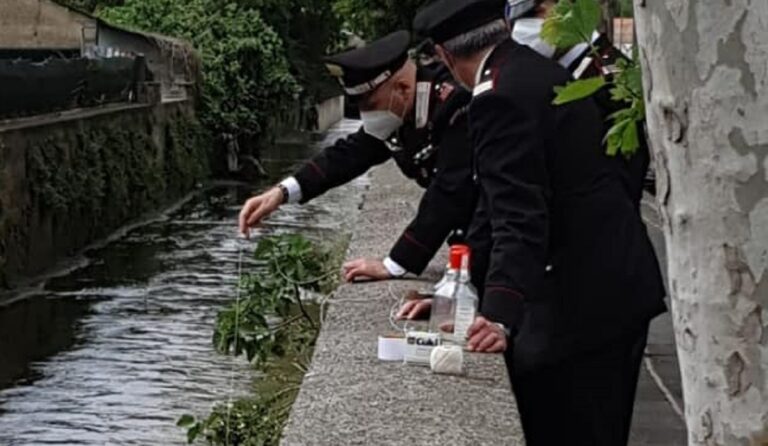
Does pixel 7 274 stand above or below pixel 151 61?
below

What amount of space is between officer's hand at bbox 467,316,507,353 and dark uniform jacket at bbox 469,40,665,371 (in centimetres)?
4

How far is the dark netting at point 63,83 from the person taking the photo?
18250mm

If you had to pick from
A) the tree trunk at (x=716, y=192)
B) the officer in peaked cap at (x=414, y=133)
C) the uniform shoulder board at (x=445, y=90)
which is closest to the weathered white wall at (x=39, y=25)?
the officer in peaked cap at (x=414, y=133)

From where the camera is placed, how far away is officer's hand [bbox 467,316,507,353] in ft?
13.9

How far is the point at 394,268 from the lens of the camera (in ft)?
18.6

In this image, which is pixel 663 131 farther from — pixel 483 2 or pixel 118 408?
pixel 118 408

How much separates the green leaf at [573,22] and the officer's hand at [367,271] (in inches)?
122

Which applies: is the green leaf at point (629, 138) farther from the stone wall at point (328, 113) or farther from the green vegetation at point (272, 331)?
the stone wall at point (328, 113)

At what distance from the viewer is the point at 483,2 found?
4.37 m

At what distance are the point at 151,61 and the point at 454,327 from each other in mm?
24136

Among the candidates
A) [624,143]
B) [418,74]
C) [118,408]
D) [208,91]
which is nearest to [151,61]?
[208,91]

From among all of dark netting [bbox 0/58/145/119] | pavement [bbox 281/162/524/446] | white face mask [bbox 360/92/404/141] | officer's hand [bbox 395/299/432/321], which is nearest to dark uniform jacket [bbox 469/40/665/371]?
pavement [bbox 281/162/524/446]

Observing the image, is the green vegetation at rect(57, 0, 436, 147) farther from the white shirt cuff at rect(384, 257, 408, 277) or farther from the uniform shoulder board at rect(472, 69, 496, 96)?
the uniform shoulder board at rect(472, 69, 496, 96)

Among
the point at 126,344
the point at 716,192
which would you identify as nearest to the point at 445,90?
the point at 716,192
